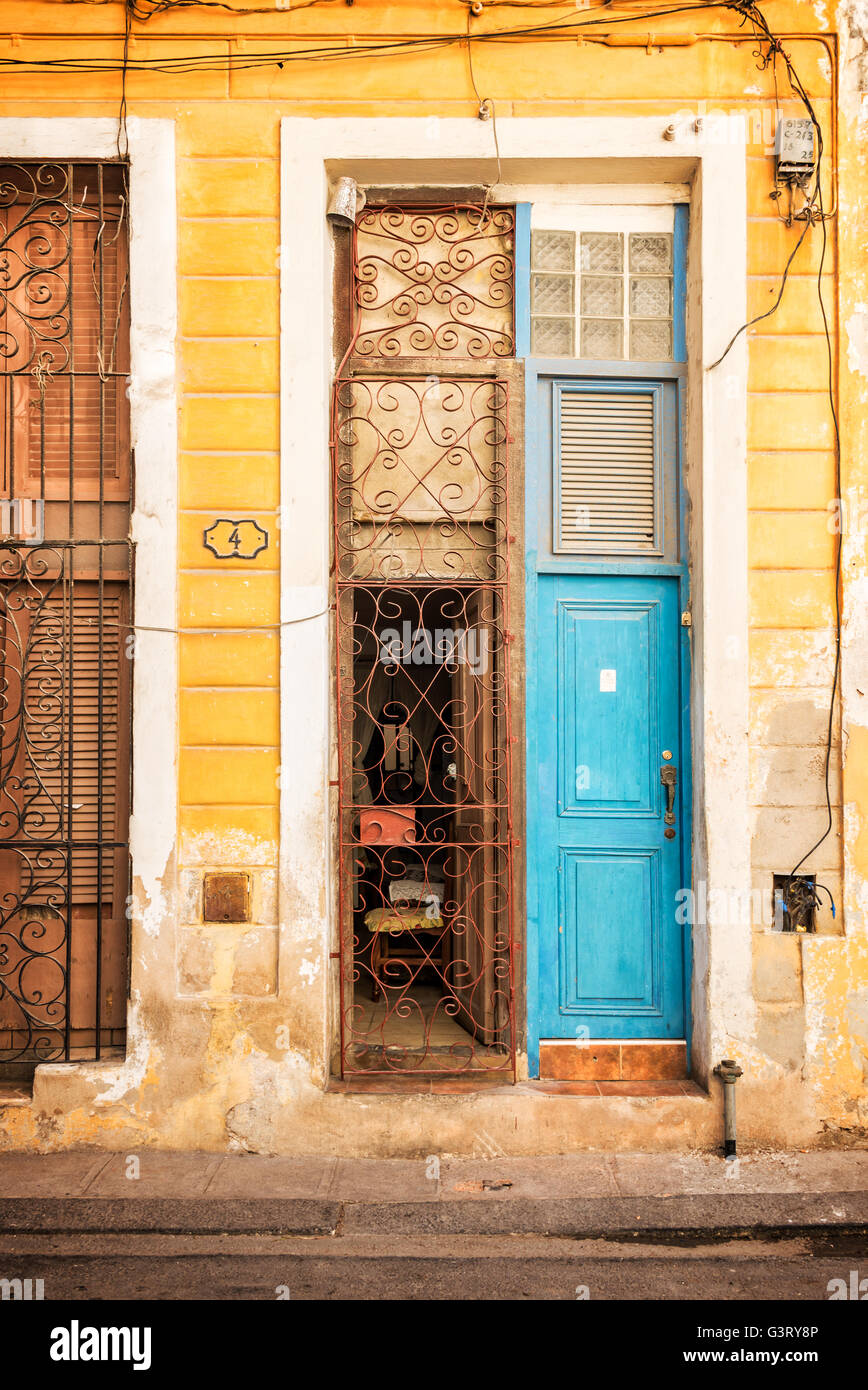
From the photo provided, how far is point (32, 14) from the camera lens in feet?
16.1

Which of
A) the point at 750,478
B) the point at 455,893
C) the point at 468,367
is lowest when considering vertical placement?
the point at 455,893

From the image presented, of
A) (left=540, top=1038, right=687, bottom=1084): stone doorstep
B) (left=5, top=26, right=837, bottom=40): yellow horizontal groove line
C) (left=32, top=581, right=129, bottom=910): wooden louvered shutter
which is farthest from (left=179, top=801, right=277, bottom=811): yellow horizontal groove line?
(left=5, top=26, right=837, bottom=40): yellow horizontal groove line

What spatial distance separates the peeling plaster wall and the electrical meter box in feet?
0.34

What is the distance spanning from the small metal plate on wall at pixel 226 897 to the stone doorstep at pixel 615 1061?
1652mm

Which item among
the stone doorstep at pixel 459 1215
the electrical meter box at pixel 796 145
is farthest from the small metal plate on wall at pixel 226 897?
the electrical meter box at pixel 796 145

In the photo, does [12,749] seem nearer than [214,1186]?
No

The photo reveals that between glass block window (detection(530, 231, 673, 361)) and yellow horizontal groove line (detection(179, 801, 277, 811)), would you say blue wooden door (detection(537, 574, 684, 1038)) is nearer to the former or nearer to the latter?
glass block window (detection(530, 231, 673, 361))

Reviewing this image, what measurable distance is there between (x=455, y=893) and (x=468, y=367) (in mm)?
2702

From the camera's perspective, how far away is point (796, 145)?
482cm

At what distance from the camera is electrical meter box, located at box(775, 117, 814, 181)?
482 centimetres

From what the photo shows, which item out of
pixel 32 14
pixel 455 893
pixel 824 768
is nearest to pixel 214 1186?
pixel 455 893

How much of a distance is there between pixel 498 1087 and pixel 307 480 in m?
3.08

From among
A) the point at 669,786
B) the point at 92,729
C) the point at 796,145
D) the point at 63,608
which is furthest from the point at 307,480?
the point at 796,145

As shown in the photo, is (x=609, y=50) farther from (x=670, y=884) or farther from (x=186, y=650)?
(x=670, y=884)
